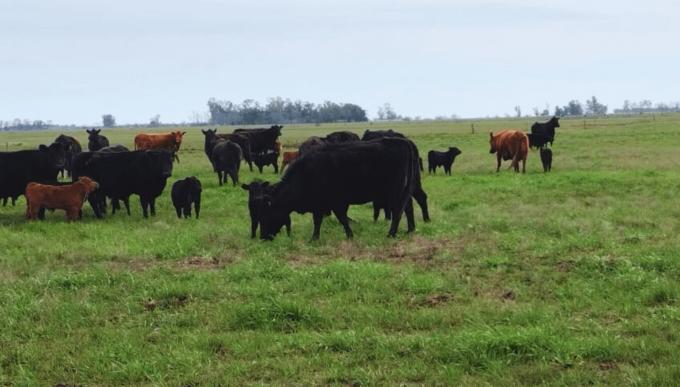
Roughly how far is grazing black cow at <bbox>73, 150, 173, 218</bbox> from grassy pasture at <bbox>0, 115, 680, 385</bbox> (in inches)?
81.1

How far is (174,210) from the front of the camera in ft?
54.5

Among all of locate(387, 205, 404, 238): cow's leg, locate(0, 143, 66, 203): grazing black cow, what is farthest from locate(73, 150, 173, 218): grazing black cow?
locate(387, 205, 404, 238): cow's leg

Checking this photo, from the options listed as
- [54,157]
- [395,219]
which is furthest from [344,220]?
[54,157]

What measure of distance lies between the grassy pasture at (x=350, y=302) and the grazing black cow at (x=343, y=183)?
0.50 metres

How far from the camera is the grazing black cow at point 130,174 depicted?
1582 centimetres

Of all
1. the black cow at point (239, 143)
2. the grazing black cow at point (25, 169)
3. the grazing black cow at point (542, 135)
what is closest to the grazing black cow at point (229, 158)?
the black cow at point (239, 143)

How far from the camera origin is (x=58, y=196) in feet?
46.3

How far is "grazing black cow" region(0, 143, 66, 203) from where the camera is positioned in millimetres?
15422

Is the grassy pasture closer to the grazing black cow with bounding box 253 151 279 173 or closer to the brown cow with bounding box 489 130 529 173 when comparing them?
the brown cow with bounding box 489 130 529 173

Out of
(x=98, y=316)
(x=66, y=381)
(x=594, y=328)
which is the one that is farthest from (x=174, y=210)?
(x=594, y=328)

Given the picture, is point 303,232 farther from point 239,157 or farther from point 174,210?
point 239,157

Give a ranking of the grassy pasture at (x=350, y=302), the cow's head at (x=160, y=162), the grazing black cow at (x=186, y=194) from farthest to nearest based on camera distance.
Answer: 1. the cow's head at (x=160, y=162)
2. the grazing black cow at (x=186, y=194)
3. the grassy pasture at (x=350, y=302)

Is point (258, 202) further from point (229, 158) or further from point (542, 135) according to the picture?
point (542, 135)

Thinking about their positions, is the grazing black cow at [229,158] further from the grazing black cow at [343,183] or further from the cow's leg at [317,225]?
the cow's leg at [317,225]
